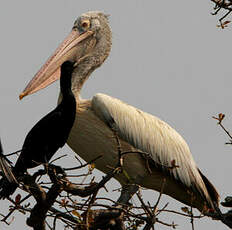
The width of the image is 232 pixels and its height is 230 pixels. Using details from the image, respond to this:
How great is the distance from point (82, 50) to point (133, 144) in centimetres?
177

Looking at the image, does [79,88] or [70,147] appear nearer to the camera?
[70,147]

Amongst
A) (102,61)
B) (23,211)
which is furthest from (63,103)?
(102,61)

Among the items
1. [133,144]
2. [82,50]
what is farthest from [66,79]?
[82,50]

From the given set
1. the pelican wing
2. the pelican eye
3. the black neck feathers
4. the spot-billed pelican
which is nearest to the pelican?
the pelican wing

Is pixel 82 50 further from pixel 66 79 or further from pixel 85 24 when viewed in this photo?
pixel 66 79

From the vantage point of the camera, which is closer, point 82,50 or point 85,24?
point 82,50

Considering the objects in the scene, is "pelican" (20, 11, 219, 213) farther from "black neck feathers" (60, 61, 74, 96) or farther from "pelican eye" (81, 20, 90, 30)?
"black neck feathers" (60, 61, 74, 96)

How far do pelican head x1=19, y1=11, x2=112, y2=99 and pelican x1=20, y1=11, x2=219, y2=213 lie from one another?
14mm

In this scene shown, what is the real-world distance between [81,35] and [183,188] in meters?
2.52

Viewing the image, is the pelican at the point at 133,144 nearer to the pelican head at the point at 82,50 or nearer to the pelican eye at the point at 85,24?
the pelican head at the point at 82,50

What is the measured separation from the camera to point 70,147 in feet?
24.6

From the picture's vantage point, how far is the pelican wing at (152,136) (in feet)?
24.1

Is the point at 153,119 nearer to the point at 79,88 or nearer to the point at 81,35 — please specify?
the point at 79,88

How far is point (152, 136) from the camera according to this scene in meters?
7.61
